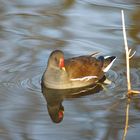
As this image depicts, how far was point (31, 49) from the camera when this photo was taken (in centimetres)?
984

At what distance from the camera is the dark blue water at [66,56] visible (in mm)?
Result: 7492

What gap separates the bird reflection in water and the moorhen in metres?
0.06

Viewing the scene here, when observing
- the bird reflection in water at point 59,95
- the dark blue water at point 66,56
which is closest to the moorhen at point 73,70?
the bird reflection in water at point 59,95

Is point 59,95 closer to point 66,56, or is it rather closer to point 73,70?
point 73,70

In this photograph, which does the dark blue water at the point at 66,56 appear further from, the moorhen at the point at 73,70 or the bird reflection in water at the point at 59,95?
the moorhen at the point at 73,70

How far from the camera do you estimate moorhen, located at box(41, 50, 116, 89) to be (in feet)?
28.5

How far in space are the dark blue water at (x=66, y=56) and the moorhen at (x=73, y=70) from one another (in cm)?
18

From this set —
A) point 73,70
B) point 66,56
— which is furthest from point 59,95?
point 66,56

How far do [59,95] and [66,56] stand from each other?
116cm

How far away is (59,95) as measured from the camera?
336 inches

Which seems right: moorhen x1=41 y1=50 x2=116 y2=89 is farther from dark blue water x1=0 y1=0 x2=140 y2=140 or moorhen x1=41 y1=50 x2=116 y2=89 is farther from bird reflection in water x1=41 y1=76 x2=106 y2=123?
dark blue water x1=0 y1=0 x2=140 y2=140

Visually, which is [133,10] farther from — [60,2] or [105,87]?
[105,87]

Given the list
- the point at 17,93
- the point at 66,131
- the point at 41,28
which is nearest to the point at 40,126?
the point at 66,131

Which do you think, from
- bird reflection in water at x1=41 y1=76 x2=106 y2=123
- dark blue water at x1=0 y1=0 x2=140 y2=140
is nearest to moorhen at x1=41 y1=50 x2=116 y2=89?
bird reflection in water at x1=41 y1=76 x2=106 y2=123
